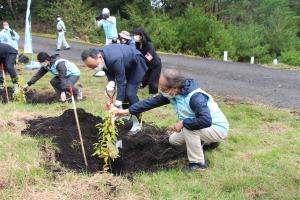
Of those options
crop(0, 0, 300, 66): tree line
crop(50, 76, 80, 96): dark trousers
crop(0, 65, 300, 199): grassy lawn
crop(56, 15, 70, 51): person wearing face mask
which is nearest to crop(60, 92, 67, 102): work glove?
crop(50, 76, 80, 96): dark trousers

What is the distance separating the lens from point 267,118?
7004 mm

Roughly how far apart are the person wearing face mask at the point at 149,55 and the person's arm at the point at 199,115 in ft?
12.4

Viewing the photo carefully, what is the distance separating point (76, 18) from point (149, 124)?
72.3 ft

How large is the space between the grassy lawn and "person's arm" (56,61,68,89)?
153 cm

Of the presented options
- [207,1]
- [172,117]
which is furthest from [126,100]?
[207,1]

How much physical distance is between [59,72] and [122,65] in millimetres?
2819

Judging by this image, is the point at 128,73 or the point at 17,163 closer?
the point at 17,163

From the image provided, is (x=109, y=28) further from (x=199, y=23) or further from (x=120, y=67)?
(x=199, y=23)

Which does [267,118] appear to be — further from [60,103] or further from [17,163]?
[17,163]

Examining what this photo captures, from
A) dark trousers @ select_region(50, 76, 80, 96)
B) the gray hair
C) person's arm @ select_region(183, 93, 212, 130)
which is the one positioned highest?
the gray hair

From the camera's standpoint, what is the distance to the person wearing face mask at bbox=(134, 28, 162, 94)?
792cm

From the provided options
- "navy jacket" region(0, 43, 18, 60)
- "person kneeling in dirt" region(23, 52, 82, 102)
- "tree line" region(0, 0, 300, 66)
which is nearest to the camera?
"person kneeling in dirt" region(23, 52, 82, 102)

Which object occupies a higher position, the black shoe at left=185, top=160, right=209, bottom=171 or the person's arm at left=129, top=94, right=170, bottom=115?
the person's arm at left=129, top=94, right=170, bottom=115

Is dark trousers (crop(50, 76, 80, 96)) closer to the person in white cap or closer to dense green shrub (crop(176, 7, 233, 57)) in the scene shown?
the person in white cap
